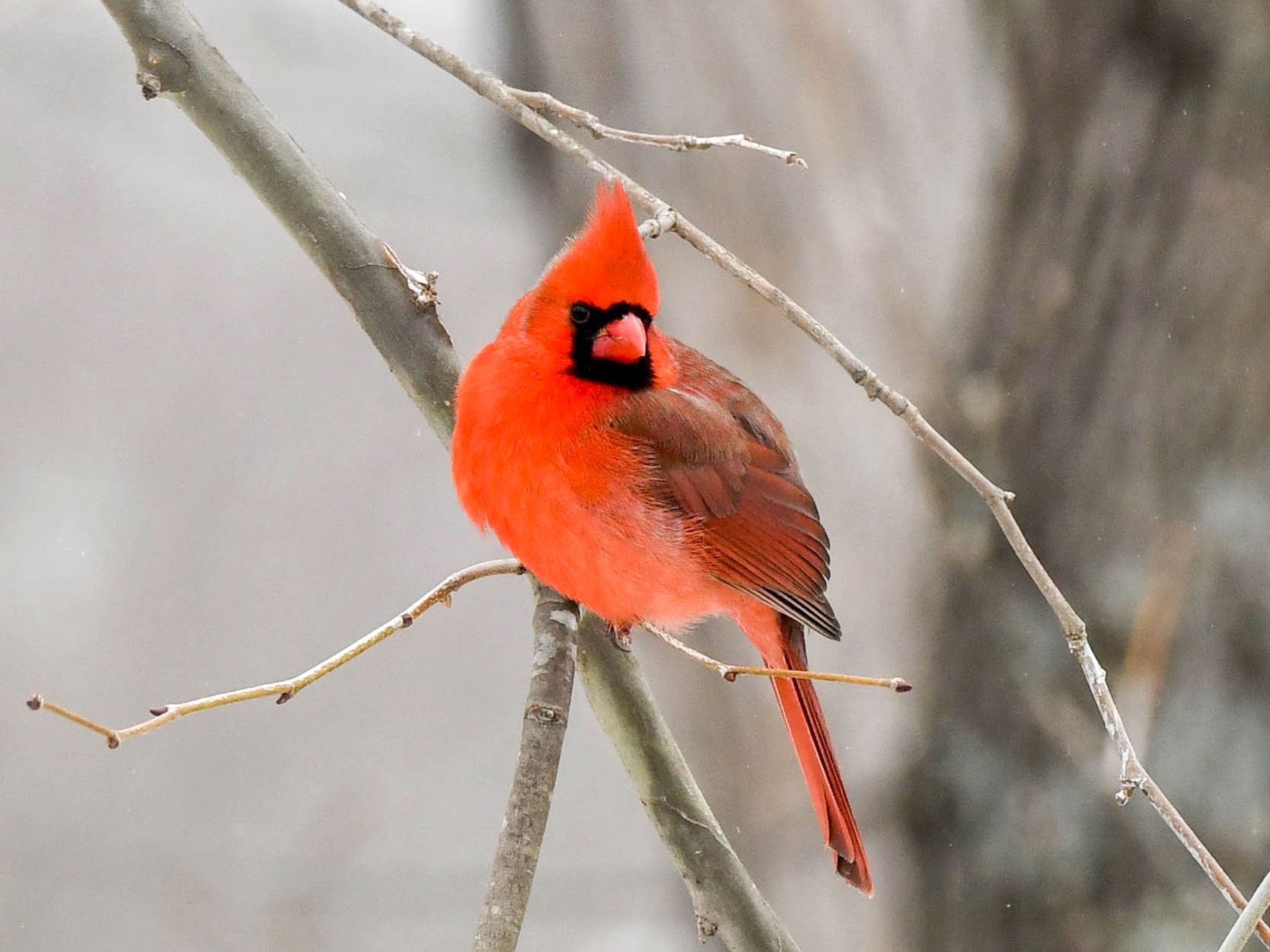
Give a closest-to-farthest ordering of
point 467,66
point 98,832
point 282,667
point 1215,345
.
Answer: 1. point 467,66
2. point 1215,345
3. point 98,832
4. point 282,667

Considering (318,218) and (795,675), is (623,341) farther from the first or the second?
(795,675)

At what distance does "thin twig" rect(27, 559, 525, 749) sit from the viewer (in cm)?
114

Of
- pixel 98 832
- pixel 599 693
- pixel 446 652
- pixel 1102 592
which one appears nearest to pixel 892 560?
pixel 1102 592

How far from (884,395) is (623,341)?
368 millimetres

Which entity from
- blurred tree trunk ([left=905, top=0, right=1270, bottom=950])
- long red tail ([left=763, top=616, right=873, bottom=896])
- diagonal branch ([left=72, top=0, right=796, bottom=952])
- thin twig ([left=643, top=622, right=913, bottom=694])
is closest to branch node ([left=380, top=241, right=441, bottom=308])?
diagonal branch ([left=72, top=0, right=796, bottom=952])

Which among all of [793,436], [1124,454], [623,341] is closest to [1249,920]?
[623,341]

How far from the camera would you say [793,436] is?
2.68 meters

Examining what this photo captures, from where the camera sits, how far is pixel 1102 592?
2367 mm

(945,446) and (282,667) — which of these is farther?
(282,667)

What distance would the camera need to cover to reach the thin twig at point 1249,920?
3.59 feet

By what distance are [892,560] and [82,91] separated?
218 centimetres

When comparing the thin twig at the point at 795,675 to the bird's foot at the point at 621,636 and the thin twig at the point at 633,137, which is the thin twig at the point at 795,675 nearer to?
the bird's foot at the point at 621,636

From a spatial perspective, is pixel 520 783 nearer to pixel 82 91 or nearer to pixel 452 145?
pixel 452 145

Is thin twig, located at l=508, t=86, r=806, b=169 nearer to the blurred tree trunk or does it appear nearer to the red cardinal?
the red cardinal
